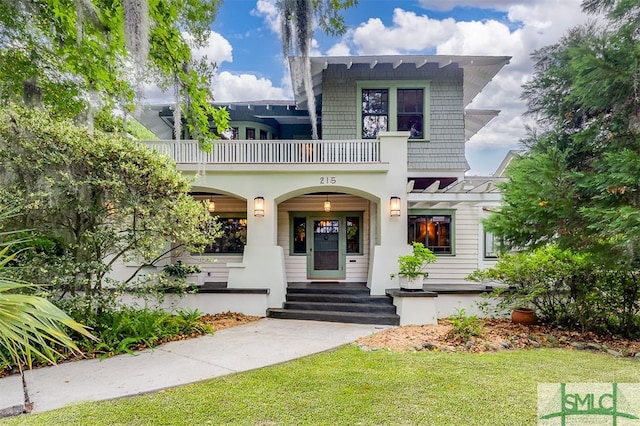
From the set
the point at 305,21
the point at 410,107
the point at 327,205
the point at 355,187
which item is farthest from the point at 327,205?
the point at 305,21

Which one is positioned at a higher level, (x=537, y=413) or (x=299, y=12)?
(x=299, y=12)

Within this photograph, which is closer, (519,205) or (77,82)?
(519,205)

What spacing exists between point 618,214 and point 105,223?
777 centimetres

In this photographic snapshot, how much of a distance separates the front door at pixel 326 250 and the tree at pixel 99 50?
208 inches

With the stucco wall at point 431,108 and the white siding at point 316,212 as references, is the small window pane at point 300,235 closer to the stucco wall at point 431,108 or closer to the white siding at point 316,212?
the white siding at point 316,212

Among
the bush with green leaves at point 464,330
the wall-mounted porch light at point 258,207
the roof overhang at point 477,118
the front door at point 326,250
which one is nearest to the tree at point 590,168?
the bush with green leaves at point 464,330

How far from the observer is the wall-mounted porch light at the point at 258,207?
28.6ft

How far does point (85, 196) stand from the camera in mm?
5543

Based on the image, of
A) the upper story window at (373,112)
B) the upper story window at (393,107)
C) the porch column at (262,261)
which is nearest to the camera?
the porch column at (262,261)

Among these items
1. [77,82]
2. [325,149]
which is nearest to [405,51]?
[325,149]

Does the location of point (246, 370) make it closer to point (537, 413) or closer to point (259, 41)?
point (537, 413)

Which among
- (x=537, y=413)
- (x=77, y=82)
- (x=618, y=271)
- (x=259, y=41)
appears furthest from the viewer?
(x=259, y=41)

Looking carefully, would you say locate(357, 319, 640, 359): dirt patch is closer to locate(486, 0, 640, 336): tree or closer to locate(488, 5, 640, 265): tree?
locate(486, 0, 640, 336): tree

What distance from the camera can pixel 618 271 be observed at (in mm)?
6512
